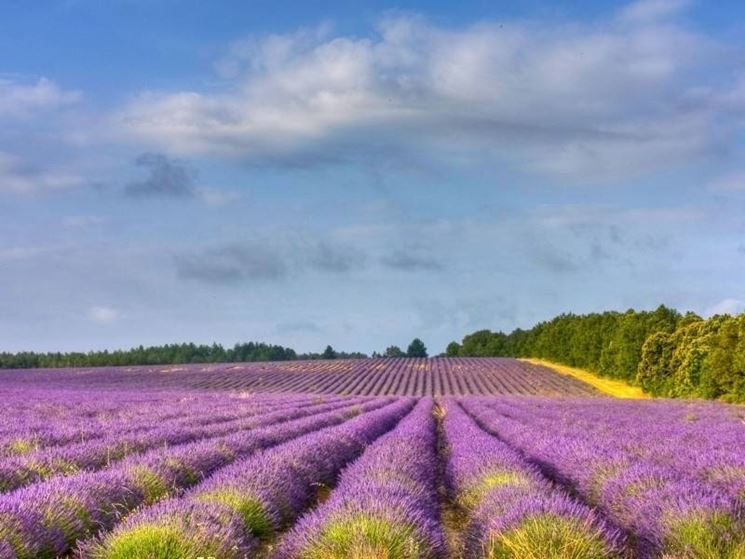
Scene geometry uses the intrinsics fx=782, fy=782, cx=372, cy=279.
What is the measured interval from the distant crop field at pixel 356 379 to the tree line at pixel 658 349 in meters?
4.22

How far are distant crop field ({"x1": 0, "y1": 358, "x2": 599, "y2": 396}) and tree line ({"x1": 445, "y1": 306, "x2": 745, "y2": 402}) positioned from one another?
4220 mm

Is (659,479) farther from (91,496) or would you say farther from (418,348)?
(418,348)

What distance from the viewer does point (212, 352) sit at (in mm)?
123375

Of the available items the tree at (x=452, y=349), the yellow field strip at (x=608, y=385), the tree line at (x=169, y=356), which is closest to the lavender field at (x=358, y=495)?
the yellow field strip at (x=608, y=385)

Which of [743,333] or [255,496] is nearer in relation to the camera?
[255,496]

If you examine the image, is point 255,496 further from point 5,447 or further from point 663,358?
point 663,358

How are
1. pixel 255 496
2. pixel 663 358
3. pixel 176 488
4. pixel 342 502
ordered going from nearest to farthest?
1. pixel 342 502
2. pixel 255 496
3. pixel 176 488
4. pixel 663 358

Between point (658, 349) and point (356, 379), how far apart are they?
22.5 meters

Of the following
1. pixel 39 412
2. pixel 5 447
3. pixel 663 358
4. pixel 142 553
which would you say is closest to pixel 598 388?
pixel 663 358

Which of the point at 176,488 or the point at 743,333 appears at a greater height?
the point at 743,333

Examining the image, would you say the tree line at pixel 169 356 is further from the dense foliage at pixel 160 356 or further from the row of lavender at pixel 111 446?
the row of lavender at pixel 111 446

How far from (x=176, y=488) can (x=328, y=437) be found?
478cm

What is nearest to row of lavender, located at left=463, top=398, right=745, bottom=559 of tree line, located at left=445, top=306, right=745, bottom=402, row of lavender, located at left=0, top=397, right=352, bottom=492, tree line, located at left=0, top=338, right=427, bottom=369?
row of lavender, located at left=0, top=397, right=352, bottom=492

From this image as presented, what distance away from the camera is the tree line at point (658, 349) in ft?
132
